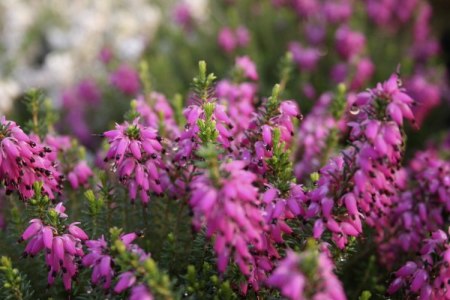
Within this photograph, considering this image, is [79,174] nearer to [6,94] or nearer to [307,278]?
[307,278]

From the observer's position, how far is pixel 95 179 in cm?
440

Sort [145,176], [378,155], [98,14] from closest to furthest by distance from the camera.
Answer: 1. [378,155]
2. [145,176]
3. [98,14]

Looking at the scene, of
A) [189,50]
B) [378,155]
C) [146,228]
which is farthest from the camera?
[189,50]

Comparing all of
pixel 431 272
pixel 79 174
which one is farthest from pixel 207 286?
pixel 79 174

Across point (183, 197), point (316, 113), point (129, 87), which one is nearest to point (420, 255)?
point (183, 197)

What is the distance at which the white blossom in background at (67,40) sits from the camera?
851cm

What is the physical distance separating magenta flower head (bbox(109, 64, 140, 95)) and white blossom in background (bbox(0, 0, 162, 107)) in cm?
90

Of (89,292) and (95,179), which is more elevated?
(95,179)

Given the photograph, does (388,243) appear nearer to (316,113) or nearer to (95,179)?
(316,113)

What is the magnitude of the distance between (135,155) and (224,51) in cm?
508

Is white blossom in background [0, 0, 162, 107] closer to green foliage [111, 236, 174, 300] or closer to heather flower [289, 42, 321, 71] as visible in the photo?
heather flower [289, 42, 321, 71]

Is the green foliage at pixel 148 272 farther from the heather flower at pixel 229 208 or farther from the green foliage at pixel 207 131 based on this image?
the green foliage at pixel 207 131

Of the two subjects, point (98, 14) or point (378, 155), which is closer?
point (378, 155)

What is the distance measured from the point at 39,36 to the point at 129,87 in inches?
179
